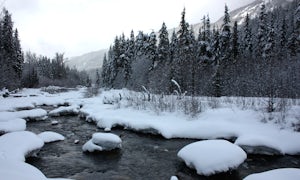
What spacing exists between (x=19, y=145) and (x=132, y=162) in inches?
156

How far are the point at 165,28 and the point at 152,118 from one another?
35.9 meters

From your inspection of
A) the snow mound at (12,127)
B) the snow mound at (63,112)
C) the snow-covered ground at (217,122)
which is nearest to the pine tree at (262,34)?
the snow-covered ground at (217,122)

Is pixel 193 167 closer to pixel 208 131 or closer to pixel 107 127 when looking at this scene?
pixel 208 131

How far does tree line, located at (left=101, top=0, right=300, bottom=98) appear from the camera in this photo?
79.7 ft

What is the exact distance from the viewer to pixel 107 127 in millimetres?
12211

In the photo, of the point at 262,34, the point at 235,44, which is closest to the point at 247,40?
the point at 262,34

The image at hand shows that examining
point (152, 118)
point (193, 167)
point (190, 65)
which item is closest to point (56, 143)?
point (152, 118)

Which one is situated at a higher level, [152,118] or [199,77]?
[199,77]

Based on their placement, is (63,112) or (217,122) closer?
(217,122)

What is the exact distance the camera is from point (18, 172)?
452 centimetres

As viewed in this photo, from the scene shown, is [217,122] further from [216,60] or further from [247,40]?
[247,40]

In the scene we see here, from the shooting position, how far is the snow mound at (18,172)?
13.7 ft

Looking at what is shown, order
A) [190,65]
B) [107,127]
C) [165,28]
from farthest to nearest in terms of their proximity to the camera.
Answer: [165,28] → [190,65] → [107,127]

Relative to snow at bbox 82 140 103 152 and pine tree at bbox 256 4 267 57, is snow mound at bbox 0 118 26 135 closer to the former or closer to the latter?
snow at bbox 82 140 103 152
